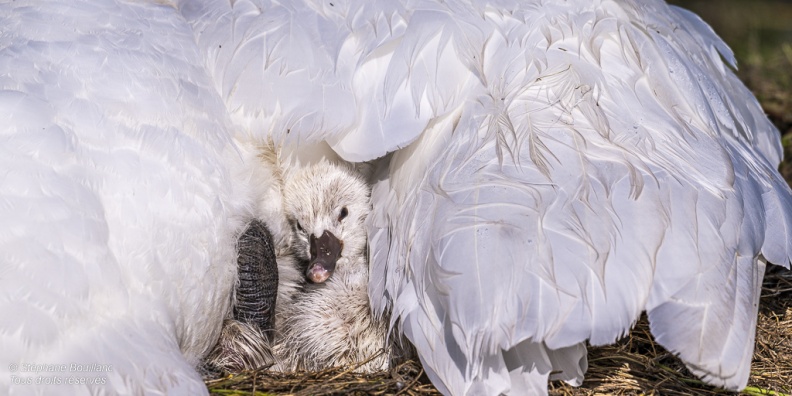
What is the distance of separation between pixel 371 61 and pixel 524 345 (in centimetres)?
71

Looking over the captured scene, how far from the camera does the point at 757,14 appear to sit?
23.1ft

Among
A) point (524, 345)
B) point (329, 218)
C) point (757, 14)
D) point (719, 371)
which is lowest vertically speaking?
point (757, 14)

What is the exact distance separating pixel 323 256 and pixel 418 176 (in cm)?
47

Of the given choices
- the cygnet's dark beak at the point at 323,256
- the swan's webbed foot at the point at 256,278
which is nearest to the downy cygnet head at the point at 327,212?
the cygnet's dark beak at the point at 323,256

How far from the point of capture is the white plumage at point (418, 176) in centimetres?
174

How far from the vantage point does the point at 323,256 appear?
2482 millimetres

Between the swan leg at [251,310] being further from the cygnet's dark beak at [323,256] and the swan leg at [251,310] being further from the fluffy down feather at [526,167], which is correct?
the fluffy down feather at [526,167]

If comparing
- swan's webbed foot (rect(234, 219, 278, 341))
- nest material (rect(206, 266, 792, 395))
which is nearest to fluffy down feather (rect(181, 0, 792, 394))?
nest material (rect(206, 266, 792, 395))

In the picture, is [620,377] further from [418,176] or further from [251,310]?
[251,310]

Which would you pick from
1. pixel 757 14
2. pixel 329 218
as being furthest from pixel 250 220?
pixel 757 14

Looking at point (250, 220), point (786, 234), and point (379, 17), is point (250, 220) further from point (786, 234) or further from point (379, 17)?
point (786, 234)

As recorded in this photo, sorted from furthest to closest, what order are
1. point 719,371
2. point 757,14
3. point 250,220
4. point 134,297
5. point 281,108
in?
point 757,14 < point 250,220 < point 281,108 < point 134,297 < point 719,371

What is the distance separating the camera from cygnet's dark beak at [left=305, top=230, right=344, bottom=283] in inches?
96.6

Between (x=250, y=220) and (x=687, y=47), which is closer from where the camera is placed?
(x=250, y=220)
